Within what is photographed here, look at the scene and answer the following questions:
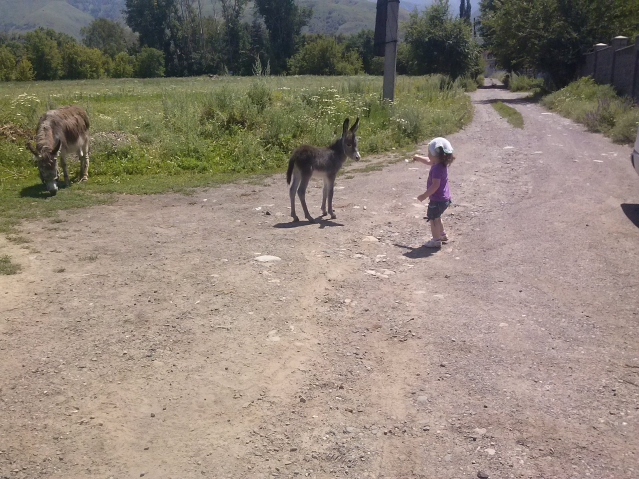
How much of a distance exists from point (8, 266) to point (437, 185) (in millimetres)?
5640

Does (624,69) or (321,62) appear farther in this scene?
(321,62)

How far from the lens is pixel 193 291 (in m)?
6.43


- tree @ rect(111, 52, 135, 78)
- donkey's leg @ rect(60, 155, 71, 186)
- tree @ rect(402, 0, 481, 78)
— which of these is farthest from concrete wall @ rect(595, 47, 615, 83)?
tree @ rect(111, 52, 135, 78)

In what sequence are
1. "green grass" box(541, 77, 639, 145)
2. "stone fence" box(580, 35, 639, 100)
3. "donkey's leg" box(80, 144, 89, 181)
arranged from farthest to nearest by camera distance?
"stone fence" box(580, 35, 639, 100) < "green grass" box(541, 77, 639, 145) < "donkey's leg" box(80, 144, 89, 181)

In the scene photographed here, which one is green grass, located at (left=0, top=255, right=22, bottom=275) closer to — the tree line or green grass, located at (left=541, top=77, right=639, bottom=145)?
green grass, located at (left=541, top=77, right=639, bottom=145)

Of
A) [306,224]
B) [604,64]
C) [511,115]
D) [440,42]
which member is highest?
[440,42]

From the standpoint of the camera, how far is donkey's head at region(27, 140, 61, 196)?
11.0 m

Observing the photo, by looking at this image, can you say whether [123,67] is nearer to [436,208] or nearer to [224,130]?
[224,130]

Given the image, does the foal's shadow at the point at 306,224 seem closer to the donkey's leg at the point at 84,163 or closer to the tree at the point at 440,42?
the donkey's leg at the point at 84,163

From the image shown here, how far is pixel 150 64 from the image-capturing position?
77000 mm

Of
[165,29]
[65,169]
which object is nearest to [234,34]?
[165,29]

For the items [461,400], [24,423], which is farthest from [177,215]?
[461,400]

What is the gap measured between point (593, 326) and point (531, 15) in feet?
104

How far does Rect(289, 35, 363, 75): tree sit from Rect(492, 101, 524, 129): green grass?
53605 mm
